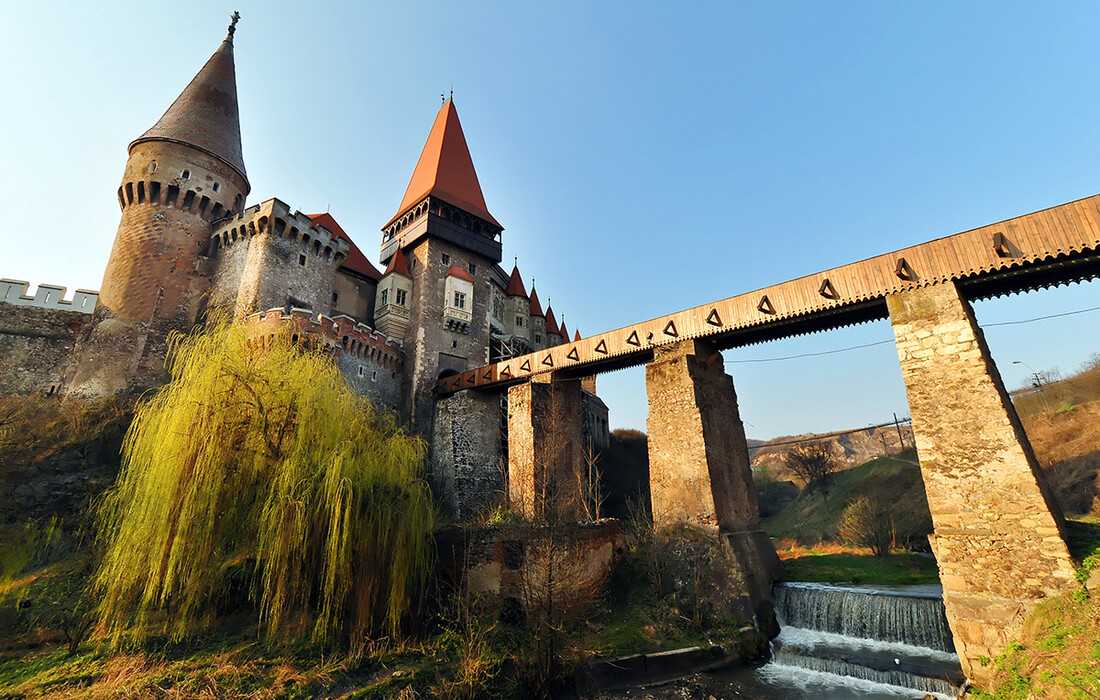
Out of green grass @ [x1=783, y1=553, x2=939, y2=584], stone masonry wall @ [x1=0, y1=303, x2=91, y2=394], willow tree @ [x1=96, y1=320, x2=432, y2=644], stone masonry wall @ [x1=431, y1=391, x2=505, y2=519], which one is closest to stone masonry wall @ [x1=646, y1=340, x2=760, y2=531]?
green grass @ [x1=783, y1=553, x2=939, y2=584]

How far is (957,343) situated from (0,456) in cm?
2499

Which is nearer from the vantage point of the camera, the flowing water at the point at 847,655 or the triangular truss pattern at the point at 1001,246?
the flowing water at the point at 847,655

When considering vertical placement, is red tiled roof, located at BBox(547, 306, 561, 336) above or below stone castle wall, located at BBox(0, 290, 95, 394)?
above

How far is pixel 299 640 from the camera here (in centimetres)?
902

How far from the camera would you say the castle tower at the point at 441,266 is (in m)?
25.8

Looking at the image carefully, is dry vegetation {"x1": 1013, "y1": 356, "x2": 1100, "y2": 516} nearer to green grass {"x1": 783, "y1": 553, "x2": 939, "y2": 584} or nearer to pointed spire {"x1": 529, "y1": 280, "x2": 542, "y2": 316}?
green grass {"x1": 783, "y1": 553, "x2": 939, "y2": 584}

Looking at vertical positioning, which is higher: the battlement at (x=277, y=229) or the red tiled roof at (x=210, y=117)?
the red tiled roof at (x=210, y=117)

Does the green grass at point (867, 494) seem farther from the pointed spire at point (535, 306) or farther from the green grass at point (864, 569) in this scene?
the pointed spire at point (535, 306)

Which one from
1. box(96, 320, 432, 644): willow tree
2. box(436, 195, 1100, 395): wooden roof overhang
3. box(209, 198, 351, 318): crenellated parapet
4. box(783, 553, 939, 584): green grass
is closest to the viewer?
→ box(96, 320, 432, 644): willow tree

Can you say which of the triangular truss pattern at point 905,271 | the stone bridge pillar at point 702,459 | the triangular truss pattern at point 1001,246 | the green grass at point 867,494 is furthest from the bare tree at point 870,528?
the triangular truss pattern at point 1001,246

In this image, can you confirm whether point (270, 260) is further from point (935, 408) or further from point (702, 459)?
point (935, 408)

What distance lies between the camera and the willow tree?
8.94 metres

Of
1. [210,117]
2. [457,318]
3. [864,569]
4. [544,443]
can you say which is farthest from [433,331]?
[864,569]

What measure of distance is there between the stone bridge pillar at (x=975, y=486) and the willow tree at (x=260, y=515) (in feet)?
35.7
